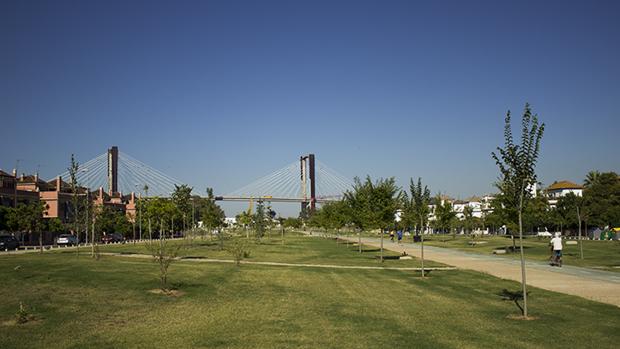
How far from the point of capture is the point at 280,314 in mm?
16547

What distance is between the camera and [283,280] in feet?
84.7

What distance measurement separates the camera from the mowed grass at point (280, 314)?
1301 centimetres

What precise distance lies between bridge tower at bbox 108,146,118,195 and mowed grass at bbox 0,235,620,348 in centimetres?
9373

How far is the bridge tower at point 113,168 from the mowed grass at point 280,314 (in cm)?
9373

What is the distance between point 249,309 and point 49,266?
15.4 metres

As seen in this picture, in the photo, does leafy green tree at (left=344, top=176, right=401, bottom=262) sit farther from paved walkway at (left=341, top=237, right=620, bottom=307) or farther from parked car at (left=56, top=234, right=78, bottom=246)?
parked car at (left=56, top=234, right=78, bottom=246)

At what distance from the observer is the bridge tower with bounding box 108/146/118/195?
116m

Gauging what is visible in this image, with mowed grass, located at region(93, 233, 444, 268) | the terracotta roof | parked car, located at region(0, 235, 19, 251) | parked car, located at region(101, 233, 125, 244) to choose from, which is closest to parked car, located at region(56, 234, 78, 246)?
parked car, located at region(101, 233, 125, 244)

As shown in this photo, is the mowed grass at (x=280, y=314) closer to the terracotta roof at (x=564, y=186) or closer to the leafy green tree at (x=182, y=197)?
the leafy green tree at (x=182, y=197)

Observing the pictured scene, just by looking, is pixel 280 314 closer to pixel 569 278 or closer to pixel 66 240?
pixel 569 278

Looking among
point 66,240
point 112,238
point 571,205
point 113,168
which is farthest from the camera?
point 113,168

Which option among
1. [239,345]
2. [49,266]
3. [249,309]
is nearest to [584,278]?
[249,309]

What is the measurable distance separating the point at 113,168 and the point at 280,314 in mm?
109124

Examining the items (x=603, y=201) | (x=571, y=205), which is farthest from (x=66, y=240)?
(x=603, y=201)
